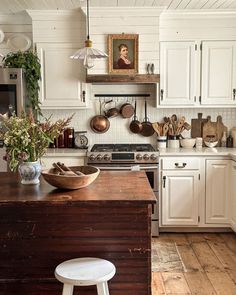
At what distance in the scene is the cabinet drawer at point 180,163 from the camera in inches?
150

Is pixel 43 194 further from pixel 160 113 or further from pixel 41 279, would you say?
pixel 160 113

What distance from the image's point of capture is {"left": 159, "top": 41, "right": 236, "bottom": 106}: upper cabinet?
3963 mm

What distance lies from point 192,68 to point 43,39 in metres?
1.71

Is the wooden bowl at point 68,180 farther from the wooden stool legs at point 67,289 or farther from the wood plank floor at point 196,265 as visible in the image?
the wood plank floor at point 196,265

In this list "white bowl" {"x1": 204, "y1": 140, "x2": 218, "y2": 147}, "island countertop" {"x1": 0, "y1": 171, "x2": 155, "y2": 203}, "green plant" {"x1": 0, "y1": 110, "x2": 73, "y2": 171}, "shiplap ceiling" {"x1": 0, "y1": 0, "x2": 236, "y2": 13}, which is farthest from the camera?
"white bowl" {"x1": 204, "y1": 140, "x2": 218, "y2": 147}

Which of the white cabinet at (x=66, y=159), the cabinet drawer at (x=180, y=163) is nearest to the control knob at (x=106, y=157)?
the white cabinet at (x=66, y=159)

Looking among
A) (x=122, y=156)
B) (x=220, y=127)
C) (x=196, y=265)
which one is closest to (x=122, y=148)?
(x=122, y=156)

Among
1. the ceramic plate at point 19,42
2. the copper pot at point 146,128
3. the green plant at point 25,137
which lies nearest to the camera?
the green plant at point 25,137

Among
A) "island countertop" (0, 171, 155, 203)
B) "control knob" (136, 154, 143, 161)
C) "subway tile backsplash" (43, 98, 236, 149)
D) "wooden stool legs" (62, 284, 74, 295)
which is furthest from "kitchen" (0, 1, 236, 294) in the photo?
"wooden stool legs" (62, 284, 74, 295)

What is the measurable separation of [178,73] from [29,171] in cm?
237

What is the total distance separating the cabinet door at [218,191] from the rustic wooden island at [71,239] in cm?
194

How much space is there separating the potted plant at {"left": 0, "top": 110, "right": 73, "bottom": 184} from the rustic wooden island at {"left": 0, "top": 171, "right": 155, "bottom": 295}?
0.23 meters

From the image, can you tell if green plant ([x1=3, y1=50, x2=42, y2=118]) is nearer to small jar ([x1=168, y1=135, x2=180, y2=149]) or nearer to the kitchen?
the kitchen

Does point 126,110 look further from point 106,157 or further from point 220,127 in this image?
point 220,127
